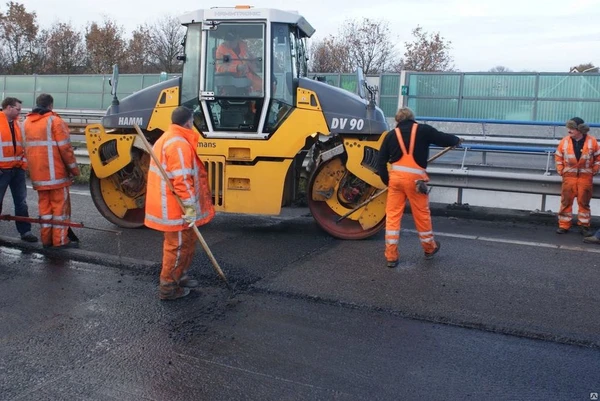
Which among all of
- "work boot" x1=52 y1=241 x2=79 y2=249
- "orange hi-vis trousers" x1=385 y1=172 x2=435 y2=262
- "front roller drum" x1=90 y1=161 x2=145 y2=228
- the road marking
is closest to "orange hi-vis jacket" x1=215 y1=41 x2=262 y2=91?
"front roller drum" x1=90 y1=161 x2=145 y2=228

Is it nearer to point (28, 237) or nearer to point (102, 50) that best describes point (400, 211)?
point (28, 237)

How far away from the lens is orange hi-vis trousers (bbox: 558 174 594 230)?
27.6ft

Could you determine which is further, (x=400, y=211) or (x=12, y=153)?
(x=12, y=153)

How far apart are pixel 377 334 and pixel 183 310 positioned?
158 centimetres

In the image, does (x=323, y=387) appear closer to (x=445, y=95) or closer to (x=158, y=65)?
(x=445, y=95)

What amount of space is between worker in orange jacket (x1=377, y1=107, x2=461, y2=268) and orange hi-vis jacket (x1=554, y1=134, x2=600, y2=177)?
2504 millimetres

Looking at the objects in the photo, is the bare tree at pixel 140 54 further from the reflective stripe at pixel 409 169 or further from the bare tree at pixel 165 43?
→ the reflective stripe at pixel 409 169

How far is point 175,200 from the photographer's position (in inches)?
216

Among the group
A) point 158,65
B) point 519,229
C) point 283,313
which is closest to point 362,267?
point 283,313

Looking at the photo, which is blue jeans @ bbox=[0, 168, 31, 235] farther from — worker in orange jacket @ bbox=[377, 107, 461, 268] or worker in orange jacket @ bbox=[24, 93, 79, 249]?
worker in orange jacket @ bbox=[377, 107, 461, 268]

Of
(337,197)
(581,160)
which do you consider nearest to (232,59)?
(337,197)

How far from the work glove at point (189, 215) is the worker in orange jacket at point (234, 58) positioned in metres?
2.93

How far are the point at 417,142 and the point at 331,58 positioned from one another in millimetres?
31567

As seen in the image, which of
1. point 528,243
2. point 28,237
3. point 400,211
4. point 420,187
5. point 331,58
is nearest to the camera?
point 420,187
